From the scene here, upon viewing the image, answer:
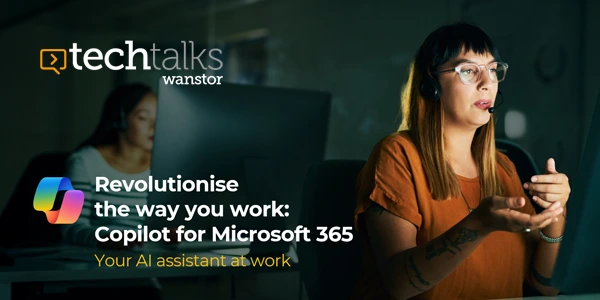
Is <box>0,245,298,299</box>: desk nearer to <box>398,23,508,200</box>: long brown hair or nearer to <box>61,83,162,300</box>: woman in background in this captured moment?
<box>61,83,162,300</box>: woman in background

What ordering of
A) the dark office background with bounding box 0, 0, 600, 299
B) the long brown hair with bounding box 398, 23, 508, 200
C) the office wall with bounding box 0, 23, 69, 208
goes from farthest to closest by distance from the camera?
the office wall with bounding box 0, 23, 69, 208 < the dark office background with bounding box 0, 0, 600, 299 < the long brown hair with bounding box 398, 23, 508, 200

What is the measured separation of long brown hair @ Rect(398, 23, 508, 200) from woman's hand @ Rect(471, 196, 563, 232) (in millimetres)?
328

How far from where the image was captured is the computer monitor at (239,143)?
166 cm

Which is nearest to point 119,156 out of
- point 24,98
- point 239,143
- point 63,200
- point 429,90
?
point 63,200

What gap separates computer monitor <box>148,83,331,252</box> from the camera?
1.66 metres

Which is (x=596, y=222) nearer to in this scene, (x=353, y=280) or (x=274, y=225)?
(x=353, y=280)

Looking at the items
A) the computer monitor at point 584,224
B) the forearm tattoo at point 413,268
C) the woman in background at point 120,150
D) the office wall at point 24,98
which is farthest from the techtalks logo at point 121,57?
the computer monitor at point 584,224

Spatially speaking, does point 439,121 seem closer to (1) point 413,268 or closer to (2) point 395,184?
(2) point 395,184

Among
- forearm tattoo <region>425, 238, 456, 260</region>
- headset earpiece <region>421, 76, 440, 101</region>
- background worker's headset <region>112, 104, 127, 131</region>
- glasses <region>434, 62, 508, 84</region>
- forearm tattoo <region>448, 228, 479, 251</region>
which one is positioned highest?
glasses <region>434, 62, 508, 84</region>

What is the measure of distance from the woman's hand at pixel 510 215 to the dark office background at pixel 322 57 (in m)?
1.86

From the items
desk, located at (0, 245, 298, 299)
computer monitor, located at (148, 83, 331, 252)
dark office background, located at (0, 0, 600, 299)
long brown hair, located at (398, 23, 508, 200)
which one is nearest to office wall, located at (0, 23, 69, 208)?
dark office background, located at (0, 0, 600, 299)

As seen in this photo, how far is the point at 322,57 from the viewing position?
15.2 ft

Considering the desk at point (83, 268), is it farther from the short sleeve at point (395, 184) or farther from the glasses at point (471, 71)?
the glasses at point (471, 71)

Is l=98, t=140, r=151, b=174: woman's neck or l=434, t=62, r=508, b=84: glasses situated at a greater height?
l=434, t=62, r=508, b=84: glasses
